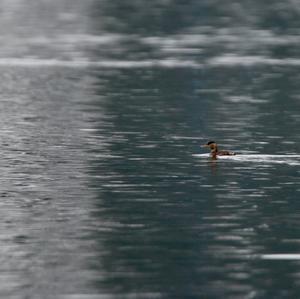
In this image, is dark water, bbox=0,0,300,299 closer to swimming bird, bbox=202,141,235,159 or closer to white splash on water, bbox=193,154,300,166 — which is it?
white splash on water, bbox=193,154,300,166

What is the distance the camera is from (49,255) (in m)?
36.3

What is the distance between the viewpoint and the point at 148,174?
160 ft

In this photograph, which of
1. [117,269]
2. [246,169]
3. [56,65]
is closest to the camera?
[117,269]

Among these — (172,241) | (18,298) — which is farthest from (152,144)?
(18,298)

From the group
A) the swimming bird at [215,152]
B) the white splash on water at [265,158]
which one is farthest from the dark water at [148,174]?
the swimming bird at [215,152]

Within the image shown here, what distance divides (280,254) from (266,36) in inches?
3566

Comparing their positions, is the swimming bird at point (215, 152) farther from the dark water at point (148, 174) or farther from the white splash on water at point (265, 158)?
the dark water at point (148, 174)

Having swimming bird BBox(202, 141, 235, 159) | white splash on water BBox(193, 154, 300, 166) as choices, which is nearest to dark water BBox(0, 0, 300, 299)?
white splash on water BBox(193, 154, 300, 166)

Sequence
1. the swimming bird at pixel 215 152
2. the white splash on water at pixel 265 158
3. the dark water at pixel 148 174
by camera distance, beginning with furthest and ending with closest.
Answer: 1. the swimming bird at pixel 215 152
2. the white splash on water at pixel 265 158
3. the dark water at pixel 148 174

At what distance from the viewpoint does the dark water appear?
34.5 metres

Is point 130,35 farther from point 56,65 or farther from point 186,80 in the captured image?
point 186,80

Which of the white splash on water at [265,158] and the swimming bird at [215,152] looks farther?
the swimming bird at [215,152]

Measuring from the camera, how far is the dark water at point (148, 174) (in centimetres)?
3453

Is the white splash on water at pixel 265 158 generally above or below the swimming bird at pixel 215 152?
below
